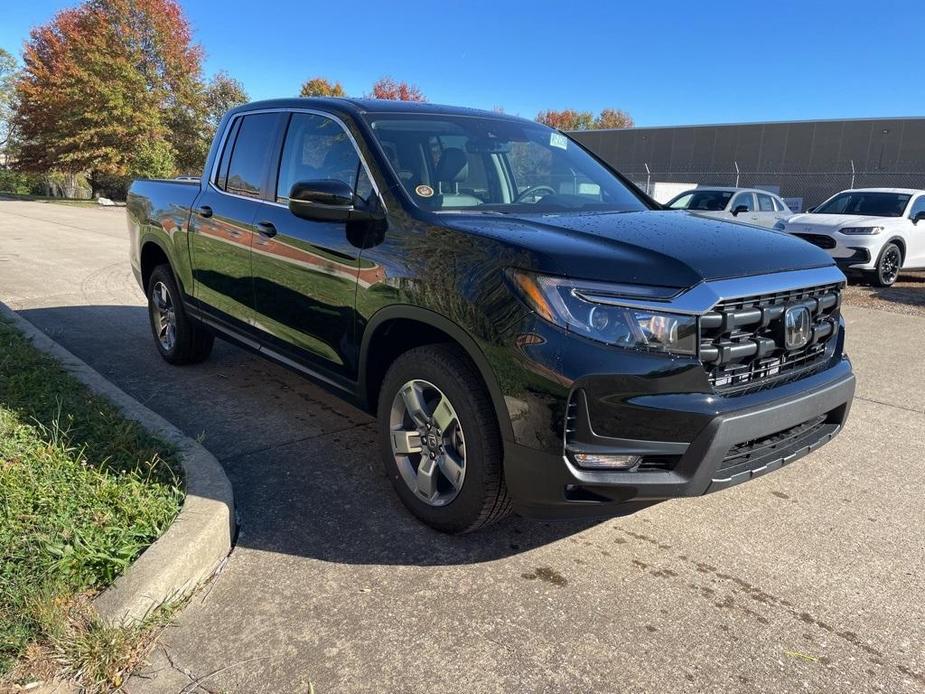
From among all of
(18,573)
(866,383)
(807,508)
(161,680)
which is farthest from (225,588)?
(866,383)

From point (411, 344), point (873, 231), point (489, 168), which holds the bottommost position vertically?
point (873, 231)

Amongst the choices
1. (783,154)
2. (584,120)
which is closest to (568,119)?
(584,120)

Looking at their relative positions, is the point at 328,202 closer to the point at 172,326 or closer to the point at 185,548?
the point at 185,548

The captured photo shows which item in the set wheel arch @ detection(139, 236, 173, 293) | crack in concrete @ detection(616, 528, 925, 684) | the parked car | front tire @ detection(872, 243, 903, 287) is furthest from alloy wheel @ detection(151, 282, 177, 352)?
front tire @ detection(872, 243, 903, 287)

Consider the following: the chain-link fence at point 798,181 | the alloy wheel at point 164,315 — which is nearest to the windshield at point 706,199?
the chain-link fence at point 798,181

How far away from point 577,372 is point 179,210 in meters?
3.69

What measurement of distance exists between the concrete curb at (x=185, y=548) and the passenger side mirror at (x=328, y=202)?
4.34 feet

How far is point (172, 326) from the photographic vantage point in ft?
18.2

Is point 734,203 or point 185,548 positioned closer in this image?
point 185,548

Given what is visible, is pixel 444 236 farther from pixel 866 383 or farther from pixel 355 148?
pixel 866 383

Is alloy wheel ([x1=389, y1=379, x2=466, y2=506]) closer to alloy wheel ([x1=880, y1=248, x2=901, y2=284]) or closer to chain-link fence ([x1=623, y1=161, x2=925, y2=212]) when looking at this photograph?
alloy wheel ([x1=880, y1=248, x2=901, y2=284])

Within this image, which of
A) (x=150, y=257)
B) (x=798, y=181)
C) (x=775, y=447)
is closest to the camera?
(x=775, y=447)

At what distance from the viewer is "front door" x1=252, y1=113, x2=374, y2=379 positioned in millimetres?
3465

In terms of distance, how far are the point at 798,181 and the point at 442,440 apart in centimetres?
2900
